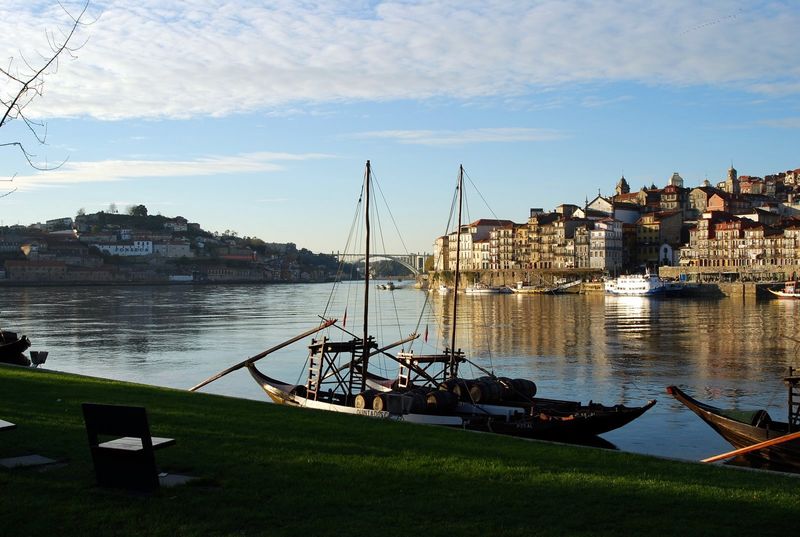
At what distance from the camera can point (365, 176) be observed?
29.1 m

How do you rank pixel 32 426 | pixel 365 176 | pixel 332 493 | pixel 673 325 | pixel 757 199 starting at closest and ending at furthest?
pixel 332 493 → pixel 32 426 → pixel 365 176 → pixel 673 325 → pixel 757 199

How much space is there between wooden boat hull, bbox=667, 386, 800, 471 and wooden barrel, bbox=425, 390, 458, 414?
5.34m

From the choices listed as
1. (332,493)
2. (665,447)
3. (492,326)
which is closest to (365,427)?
(332,493)

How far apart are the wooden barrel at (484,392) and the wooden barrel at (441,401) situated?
129 cm

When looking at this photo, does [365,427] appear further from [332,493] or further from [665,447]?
[665,447]

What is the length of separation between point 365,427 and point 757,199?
175625 millimetres

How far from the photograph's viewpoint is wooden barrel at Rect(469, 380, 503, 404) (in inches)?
934

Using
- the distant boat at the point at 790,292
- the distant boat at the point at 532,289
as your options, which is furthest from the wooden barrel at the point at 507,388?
the distant boat at the point at 532,289

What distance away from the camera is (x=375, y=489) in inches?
380

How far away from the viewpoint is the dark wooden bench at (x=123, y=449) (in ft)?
29.4

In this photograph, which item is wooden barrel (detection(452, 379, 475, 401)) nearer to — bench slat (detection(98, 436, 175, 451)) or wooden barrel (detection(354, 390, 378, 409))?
wooden barrel (detection(354, 390, 378, 409))

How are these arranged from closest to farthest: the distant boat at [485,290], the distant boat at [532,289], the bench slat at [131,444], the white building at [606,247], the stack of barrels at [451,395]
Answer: the bench slat at [131,444] → the stack of barrels at [451,395] → the distant boat at [532,289] → the white building at [606,247] → the distant boat at [485,290]

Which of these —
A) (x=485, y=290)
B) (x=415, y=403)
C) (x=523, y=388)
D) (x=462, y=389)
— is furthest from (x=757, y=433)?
(x=485, y=290)

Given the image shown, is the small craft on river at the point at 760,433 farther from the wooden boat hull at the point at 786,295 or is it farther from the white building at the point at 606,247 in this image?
the white building at the point at 606,247
